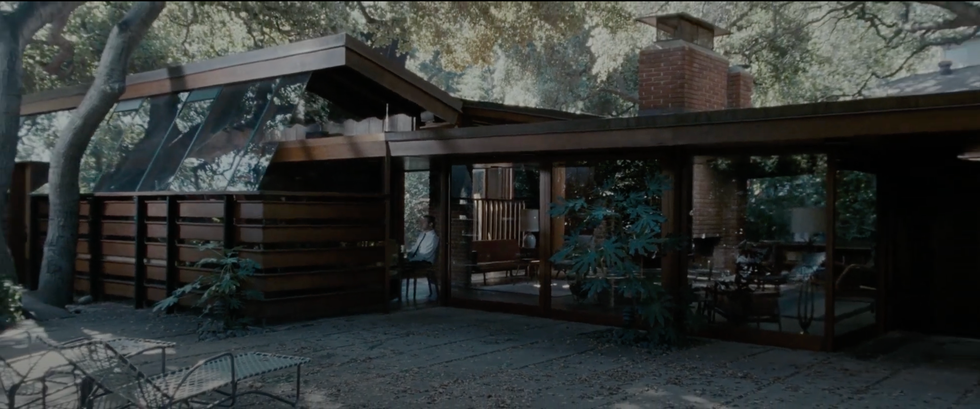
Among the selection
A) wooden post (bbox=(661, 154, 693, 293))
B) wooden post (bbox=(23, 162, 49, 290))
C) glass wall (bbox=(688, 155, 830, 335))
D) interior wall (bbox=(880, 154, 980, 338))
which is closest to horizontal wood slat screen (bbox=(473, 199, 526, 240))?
wooden post (bbox=(661, 154, 693, 293))

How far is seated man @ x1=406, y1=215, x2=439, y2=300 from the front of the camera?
10.4 meters

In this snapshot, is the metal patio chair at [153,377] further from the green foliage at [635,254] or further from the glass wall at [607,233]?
the glass wall at [607,233]

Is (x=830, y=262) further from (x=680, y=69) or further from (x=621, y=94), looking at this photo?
(x=621, y=94)

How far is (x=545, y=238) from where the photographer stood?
948cm

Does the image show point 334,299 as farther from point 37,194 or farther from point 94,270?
point 37,194

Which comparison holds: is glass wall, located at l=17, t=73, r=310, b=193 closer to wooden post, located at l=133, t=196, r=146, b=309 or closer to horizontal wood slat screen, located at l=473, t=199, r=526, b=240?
wooden post, located at l=133, t=196, r=146, b=309

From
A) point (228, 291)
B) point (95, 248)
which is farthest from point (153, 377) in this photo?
point (95, 248)

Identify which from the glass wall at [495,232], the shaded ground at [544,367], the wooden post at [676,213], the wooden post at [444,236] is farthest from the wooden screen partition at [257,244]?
the wooden post at [676,213]

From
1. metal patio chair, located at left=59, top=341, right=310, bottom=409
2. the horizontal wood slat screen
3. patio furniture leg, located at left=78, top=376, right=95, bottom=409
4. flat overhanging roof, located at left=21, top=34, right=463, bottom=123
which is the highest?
flat overhanging roof, located at left=21, top=34, right=463, bottom=123

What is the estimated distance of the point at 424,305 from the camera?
10.6 meters

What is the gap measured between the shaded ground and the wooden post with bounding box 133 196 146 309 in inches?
35.6

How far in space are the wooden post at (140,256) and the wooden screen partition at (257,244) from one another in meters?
0.01

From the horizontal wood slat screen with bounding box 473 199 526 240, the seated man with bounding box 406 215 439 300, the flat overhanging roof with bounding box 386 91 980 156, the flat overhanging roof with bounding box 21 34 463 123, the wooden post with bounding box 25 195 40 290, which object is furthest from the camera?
the wooden post with bounding box 25 195 40 290

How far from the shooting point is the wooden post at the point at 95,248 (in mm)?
10633
